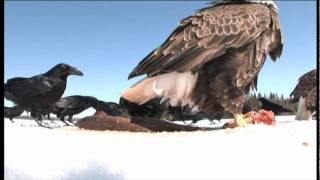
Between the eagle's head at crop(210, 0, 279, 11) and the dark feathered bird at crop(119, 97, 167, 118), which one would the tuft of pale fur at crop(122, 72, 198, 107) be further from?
the dark feathered bird at crop(119, 97, 167, 118)

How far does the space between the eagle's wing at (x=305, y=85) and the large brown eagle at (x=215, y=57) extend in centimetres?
127

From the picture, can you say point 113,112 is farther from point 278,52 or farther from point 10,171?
point 10,171

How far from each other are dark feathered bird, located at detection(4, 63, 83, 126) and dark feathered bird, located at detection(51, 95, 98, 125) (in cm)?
120

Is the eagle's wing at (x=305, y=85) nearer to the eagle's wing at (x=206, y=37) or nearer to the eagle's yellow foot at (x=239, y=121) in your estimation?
the eagle's yellow foot at (x=239, y=121)

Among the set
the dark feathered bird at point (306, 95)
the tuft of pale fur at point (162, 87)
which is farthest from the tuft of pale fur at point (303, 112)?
the tuft of pale fur at point (162, 87)

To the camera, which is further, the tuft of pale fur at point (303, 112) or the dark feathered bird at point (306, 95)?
the dark feathered bird at point (306, 95)

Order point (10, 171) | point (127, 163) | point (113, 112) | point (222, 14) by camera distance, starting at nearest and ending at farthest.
Result: point (10, 171) < point (127, 163) < point (222, 14) < point (113, 112)

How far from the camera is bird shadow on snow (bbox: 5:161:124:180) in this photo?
2.27m

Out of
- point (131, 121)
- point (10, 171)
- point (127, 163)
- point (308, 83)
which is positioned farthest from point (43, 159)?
point (308, 83)

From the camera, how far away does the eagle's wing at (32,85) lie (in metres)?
3.70

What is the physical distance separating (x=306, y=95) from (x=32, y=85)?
3.52m

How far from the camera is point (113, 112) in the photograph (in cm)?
627

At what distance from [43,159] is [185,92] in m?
2.28

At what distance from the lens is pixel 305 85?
5785 mm
